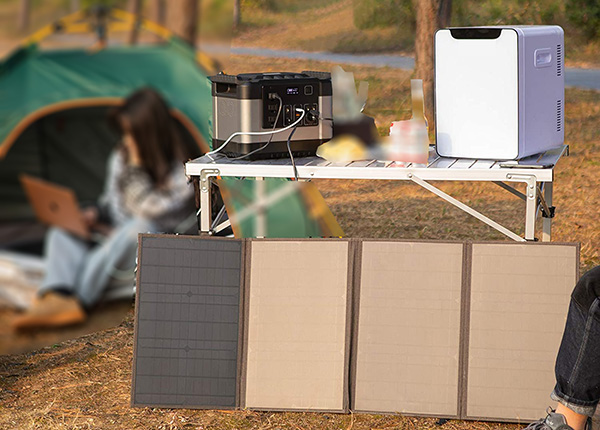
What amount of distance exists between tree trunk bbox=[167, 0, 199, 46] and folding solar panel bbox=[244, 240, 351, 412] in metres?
1.86

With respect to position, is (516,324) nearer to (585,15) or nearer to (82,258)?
(82,258)

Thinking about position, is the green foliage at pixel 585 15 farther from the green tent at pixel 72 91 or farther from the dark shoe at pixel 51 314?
the dark shoe at pixel 51 314

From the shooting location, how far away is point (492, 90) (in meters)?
2.45

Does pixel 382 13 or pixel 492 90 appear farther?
pixel 382 13

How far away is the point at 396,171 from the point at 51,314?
173 centimetres

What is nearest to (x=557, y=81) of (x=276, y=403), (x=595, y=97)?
(x=276, y=403)

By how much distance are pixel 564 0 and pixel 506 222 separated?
9.40 feet

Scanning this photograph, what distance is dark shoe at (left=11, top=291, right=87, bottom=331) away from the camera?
73 cm

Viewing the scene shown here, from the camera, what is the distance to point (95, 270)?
0.80 m

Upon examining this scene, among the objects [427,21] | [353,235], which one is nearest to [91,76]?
[353,235]

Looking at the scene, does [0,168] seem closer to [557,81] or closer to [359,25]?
[557,81]

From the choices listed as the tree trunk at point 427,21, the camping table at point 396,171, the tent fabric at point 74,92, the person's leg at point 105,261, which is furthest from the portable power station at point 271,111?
the tree trunk at point 427,21

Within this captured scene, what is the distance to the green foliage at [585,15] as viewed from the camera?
7.56 m

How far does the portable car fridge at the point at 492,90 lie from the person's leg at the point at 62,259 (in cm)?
186
